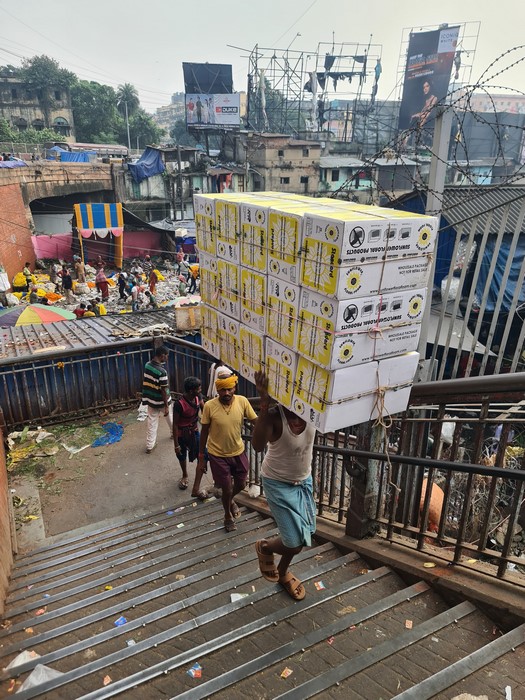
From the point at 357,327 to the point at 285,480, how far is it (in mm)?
1052

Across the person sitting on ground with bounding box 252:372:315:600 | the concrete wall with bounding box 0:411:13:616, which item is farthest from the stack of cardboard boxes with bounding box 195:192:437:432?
the concrete wall with bounding box 0:411:13:616

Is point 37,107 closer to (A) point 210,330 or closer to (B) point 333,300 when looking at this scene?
(A) point 210,330

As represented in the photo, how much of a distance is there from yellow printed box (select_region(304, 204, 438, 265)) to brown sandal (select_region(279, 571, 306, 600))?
1.91 meters

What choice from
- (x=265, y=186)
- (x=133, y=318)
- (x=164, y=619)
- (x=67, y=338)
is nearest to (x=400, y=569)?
(x=164, y=619)

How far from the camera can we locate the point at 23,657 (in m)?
2.52

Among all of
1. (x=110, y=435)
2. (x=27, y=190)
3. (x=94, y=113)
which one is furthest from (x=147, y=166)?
(x=110, y=435)

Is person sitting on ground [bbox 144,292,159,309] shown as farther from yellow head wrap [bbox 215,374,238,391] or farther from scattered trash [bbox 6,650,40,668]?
scattered trash [bbox 6,650,40,668]

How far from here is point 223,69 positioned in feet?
125

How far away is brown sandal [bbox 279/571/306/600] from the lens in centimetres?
268

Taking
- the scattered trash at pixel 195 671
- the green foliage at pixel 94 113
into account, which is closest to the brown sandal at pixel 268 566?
the scattered trash at pixel 195 671

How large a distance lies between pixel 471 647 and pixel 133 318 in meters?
9.83

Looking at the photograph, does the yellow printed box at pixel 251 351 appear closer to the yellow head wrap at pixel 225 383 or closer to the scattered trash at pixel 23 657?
the yellow head wrap at pixel 225 383

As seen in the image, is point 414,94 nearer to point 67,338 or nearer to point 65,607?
point 67,338

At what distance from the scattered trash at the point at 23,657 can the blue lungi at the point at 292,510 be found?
1.53 meters
